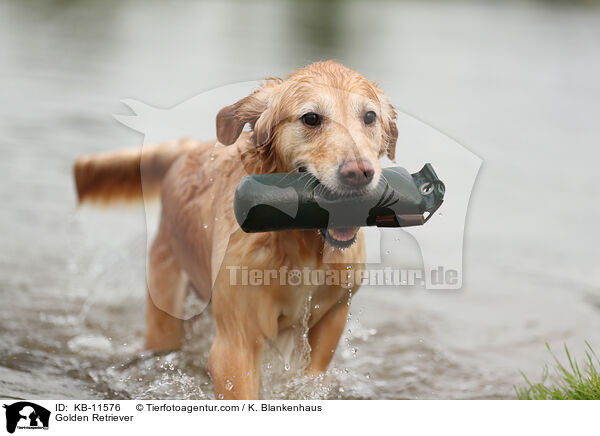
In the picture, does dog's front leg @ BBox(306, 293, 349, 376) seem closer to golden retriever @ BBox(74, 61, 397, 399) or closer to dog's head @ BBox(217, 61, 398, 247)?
golden retriever @ BBox(74, 61, 397, 399)

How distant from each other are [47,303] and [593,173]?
22.2ft

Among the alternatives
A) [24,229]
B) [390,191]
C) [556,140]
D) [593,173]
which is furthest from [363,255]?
[556,140]

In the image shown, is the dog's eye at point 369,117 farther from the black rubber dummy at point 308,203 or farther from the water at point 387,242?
the water at point 387,242

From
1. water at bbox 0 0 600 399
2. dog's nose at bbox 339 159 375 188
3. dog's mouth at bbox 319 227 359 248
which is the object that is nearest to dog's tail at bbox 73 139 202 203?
water at bbox 0 0 600 399

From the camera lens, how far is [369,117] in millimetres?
3018

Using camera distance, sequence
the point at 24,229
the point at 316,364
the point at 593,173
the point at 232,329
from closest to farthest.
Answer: the point at 232,329 → the point at 316,364 → the point at 24,229 → the point at 593,173

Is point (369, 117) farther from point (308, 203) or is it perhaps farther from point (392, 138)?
point (308, 203)

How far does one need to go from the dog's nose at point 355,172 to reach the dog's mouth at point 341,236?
0.29m

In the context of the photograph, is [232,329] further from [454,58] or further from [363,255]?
[454,58]

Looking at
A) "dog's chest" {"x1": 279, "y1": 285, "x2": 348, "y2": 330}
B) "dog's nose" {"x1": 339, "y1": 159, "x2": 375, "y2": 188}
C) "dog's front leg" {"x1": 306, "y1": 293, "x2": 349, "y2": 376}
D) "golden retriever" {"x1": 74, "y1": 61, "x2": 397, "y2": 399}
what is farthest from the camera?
"dog's front leg" {"x1": 306, "y1": 293, "x2": 349, "y2": 376}

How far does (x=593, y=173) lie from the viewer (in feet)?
31.6

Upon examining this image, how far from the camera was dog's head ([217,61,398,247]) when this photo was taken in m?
2.87
